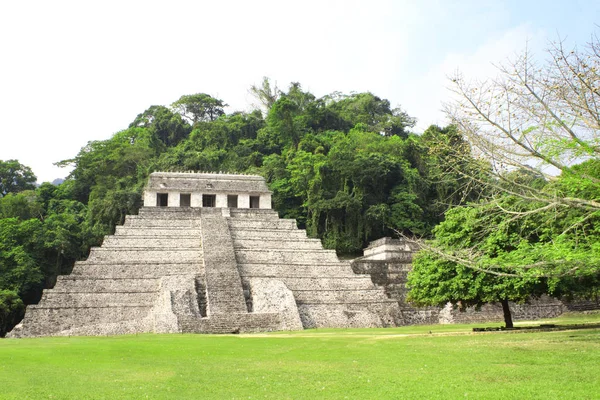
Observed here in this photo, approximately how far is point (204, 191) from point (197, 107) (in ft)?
102

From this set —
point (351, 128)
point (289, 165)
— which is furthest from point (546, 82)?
point (351, 128)

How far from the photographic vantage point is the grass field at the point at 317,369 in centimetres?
925

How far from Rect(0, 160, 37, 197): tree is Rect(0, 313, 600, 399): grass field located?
45.6 meters

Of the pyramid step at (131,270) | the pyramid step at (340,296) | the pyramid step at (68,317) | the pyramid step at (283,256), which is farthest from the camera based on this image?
the pyramid step at (283,256)

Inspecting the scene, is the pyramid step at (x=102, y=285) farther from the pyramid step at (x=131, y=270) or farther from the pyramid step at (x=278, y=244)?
the pyramid step at (x=278, y=244)

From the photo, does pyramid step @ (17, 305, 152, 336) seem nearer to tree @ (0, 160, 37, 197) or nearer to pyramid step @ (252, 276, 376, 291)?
pyramid step @ (252, 276, 376, 291)

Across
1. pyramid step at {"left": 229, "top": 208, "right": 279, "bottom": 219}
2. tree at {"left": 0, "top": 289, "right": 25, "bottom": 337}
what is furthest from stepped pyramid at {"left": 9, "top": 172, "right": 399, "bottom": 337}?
tree at {"left": 0, "top": 289, "right": 25, "bottom": 337}

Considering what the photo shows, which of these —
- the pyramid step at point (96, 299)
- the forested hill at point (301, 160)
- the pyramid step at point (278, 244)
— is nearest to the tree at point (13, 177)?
the forested hill at point (301, 160)

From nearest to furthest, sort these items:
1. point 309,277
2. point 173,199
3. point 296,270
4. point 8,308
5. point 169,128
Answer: point 309,277 → point 8,308 → point 296,270 → point 173,199 → point 169,128

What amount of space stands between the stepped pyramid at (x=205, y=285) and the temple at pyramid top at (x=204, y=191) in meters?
2.46

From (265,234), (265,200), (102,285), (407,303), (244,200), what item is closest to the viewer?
(102,285)

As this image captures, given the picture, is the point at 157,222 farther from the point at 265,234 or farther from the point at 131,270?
the point at 131,270

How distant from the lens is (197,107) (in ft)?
226

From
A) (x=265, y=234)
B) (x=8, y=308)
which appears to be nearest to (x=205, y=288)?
(x=265, y=234)
